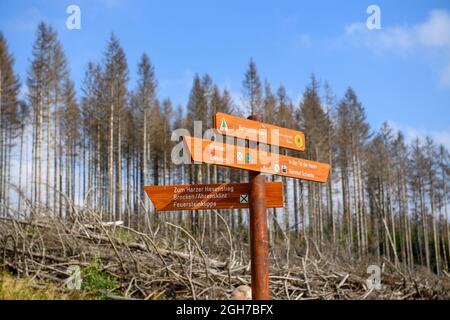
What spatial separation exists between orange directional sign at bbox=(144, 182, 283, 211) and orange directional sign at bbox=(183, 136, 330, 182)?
271 millimetres

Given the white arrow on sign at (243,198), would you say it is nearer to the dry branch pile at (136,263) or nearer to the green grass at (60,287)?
the dry branch pile at (136,263)

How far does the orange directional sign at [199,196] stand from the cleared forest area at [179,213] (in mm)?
1407

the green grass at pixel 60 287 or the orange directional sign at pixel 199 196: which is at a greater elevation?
the orange directional sign at pixel 199 196

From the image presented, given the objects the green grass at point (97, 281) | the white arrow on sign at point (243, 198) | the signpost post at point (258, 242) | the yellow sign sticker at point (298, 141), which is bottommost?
the green grass at point (97, 281)

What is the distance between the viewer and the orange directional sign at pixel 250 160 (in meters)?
4.57

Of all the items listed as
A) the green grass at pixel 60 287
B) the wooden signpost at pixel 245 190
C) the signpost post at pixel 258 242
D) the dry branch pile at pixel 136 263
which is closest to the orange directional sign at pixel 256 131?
the wooden signpost at pixel 245 190

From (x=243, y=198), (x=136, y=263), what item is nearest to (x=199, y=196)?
(x=243, y=198)

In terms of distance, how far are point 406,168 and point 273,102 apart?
12277 millimetres

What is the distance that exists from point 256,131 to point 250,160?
36 centimetres

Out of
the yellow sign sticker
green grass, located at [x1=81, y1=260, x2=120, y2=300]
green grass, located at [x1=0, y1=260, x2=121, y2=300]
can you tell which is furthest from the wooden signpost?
green grass, located at [x1=81, y1=260, x2=120, y2=300]

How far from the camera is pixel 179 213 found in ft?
61.6

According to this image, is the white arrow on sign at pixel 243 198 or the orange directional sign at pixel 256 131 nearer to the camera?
the orange directional sign at pixel 256 131
